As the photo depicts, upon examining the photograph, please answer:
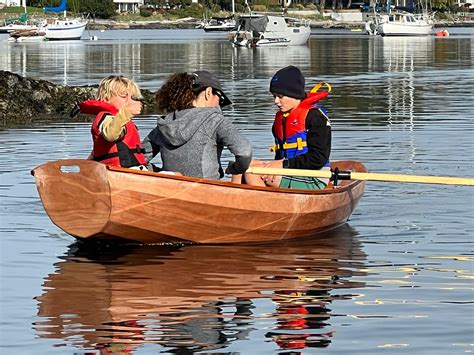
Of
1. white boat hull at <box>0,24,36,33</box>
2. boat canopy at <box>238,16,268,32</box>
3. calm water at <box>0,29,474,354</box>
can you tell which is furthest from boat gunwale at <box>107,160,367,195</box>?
white boat hull at <box>0,24,36,33</box>

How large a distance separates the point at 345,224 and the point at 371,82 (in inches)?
1172

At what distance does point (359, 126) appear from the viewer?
1016 inches

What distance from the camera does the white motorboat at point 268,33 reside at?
322ft

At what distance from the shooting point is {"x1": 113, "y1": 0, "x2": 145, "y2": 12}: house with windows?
18262 cm

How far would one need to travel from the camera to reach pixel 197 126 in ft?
40.0

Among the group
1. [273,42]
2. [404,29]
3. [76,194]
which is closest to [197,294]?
[76,194]

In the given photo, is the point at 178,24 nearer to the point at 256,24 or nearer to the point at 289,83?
the point at 256,24

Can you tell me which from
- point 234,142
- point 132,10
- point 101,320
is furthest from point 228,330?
point 132,10

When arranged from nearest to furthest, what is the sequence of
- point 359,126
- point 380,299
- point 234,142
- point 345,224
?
point 380,299, point 234,142, point 345,224, point 359,126

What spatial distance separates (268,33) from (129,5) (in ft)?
292

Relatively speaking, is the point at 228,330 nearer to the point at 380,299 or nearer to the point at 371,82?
the point at 380,299

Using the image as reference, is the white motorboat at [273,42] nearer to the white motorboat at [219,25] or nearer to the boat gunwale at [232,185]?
the white motorboat at [219,25]

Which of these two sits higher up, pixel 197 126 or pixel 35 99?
pixel 197 126

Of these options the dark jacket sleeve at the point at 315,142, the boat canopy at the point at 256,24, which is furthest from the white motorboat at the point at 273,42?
the dark jacket sleeve at the point at 315,142
